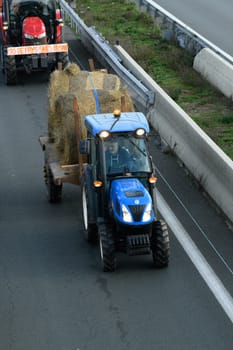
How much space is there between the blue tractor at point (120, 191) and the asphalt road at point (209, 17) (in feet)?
44.1

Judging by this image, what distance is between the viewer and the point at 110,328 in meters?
11.9

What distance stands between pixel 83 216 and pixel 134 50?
11897 millimetres

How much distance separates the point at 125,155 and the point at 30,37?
11.9m

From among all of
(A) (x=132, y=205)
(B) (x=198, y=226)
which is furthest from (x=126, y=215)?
(B) (x=198, y=226)

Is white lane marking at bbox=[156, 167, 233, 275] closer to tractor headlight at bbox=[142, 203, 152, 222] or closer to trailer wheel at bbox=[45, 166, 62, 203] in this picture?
tractor headlight at bbox=[142, 203, 152, 222]

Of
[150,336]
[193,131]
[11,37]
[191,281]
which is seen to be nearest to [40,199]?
[193,131]

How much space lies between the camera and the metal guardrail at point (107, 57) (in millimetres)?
20625

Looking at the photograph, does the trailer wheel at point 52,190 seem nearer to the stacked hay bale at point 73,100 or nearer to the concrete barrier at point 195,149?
the stacked hay bale at point 73,100

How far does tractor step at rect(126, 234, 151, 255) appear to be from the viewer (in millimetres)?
13164

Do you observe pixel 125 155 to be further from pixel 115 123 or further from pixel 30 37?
pixel 30 37

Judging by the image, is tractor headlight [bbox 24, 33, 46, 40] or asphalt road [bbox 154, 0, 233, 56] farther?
asphalt road [bbox 154, 0, 233, 56]

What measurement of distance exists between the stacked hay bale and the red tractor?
24.8 ft

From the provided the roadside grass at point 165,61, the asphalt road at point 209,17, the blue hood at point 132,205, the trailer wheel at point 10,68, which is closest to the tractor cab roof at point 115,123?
the blue hood at point 132,205

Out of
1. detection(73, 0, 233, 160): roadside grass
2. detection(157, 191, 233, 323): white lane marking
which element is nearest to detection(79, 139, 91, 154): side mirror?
detection(157, 191, 233, 323): white lane marking
